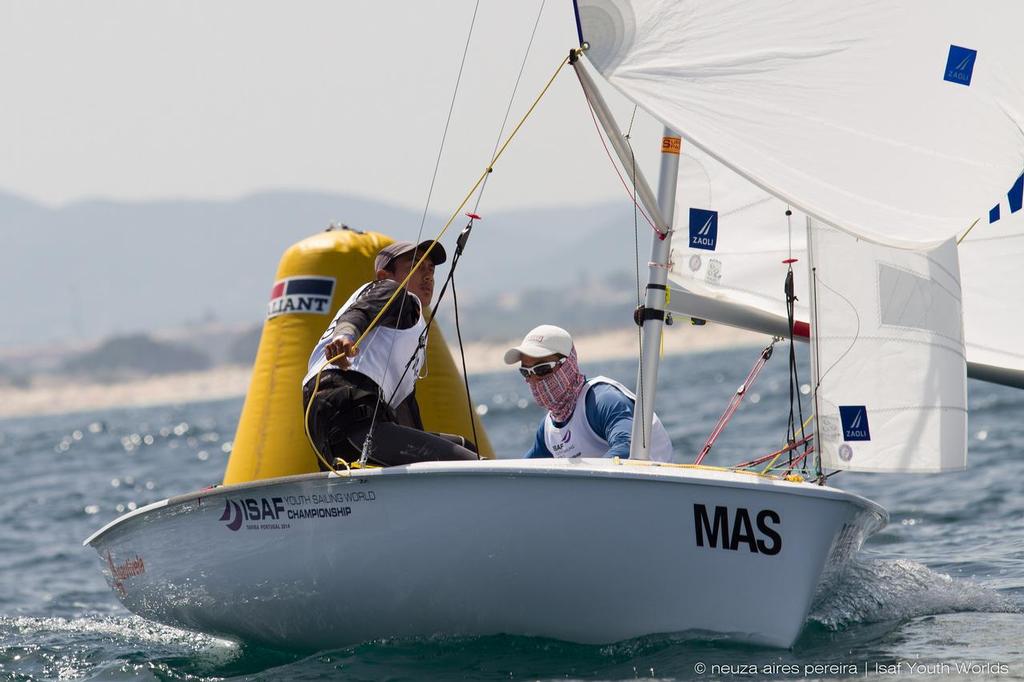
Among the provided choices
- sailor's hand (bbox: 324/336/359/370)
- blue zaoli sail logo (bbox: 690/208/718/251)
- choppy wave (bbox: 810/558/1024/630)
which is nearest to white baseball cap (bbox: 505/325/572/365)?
sailor's hand (bbox: 324/336/359/370)

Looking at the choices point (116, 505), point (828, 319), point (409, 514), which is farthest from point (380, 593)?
point (116, 505)

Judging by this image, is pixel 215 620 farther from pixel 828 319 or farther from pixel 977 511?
pixel 977 511

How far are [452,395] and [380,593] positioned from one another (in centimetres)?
240

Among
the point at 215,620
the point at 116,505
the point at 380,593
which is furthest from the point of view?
the point at 116,505

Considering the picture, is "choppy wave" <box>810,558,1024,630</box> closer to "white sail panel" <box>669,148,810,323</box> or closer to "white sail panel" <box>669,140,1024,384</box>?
"white sail panel" <box>669,140,1024,384</box>

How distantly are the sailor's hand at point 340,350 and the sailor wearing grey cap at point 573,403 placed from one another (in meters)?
0.59

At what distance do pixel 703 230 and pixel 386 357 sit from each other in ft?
4.95

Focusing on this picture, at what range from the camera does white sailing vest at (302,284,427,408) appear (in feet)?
15.8

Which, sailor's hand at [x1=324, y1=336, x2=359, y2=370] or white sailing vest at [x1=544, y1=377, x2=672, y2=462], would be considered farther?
white sailing vest at [x1=544, y1=377, x2=672, y2=462]

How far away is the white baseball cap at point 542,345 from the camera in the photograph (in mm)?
4852

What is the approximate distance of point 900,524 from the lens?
7742 millimetres

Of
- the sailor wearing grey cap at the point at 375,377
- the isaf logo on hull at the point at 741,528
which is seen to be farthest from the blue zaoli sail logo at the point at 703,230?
the isaf logo on hull at the point at 741,528

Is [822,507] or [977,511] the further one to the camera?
[977,511]

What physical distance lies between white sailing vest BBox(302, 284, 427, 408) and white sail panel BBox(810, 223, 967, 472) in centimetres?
150
